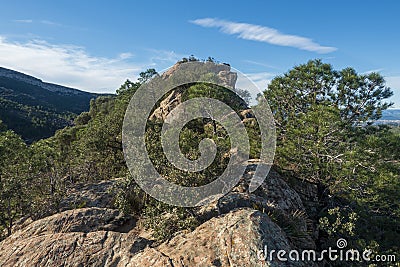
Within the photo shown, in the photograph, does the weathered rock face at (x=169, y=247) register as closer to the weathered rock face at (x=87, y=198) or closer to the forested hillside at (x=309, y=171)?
the forested hillside at (x=309, y=171)

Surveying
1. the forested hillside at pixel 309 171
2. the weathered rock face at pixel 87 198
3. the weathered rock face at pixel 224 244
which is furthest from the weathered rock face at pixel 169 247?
the weathered rock face at pixel 87 198

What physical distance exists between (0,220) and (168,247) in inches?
433

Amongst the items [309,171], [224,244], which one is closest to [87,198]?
[224,244]

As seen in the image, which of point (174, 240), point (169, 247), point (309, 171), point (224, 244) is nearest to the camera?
point (224, 244)

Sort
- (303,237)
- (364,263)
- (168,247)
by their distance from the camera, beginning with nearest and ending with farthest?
(168,247) → (303,237) → (364,263)

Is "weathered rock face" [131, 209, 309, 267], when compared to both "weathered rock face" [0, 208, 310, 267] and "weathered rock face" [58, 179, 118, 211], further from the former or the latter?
"weathered rock face" [58, 179, 118, 211]

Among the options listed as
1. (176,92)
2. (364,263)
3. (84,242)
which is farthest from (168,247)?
(176,92)

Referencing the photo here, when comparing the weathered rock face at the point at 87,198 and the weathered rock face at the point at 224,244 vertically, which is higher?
the weathered rock face at the point at 224,244

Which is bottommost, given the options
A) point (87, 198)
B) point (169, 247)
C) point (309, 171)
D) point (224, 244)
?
point (87, 198)

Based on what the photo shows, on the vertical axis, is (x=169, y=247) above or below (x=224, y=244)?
below

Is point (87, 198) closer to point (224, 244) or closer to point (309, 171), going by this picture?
point (224, 244)

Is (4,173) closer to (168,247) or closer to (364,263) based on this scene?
(168,247)

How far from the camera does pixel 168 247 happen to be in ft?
30.1

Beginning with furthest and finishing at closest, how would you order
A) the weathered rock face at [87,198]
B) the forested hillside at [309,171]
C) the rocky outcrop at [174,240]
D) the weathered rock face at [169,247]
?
the weathered rock face at [87,198]
the forested hillside at [309,171]
the rocky outcrop at [174,240]
the weathered rock face at [169,247]
